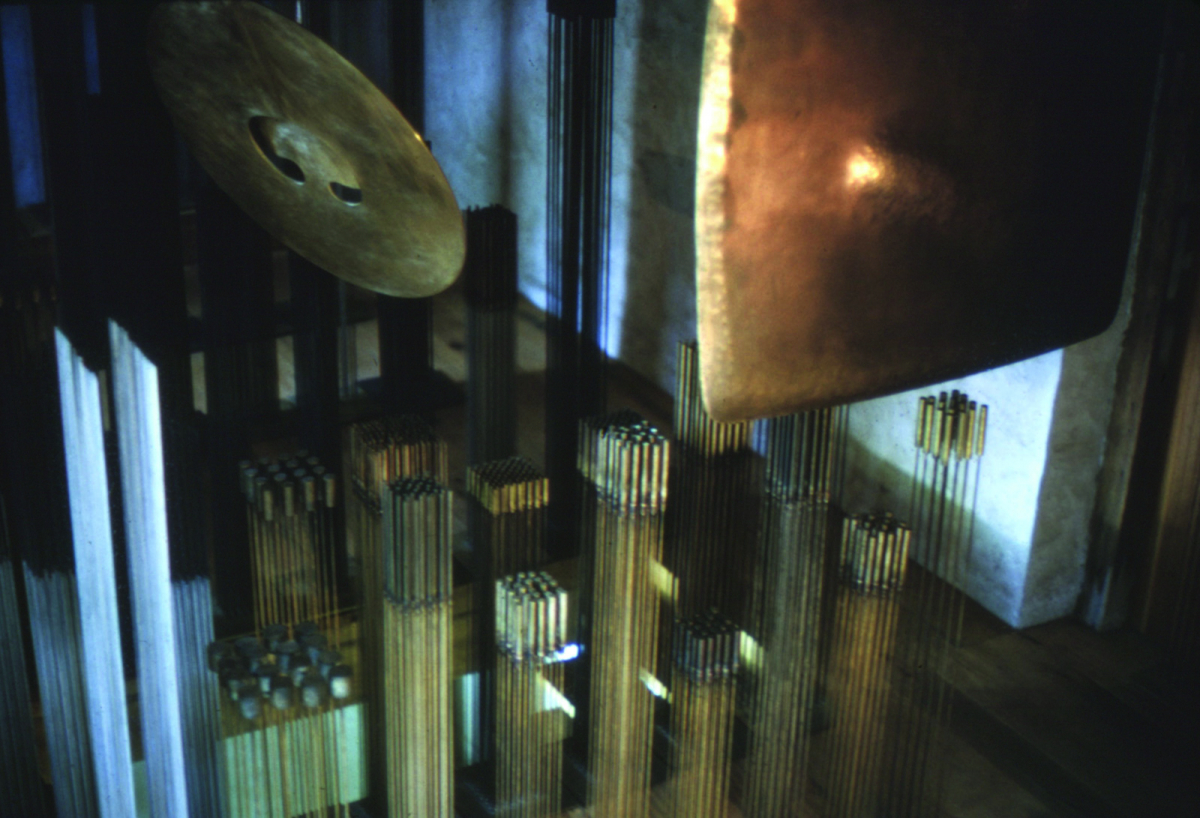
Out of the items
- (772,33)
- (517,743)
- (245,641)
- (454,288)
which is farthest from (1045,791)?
(454,288)

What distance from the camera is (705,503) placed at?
4457 millimetres

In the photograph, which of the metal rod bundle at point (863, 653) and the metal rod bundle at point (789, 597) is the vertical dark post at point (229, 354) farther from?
the metal rod bundle at point (863, 653)

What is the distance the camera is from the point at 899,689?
5.34m

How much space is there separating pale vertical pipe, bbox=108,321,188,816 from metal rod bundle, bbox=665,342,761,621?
5.48 ft

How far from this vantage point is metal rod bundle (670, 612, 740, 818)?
12.9 feet

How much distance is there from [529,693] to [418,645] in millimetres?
438

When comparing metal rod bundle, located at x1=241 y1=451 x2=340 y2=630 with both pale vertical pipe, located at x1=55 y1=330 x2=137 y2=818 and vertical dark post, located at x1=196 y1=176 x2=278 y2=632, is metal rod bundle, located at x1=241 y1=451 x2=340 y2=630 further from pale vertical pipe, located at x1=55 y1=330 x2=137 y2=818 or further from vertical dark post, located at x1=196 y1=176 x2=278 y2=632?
vertical dark post, located at x1=196 y1=176 x2=278 y2=632

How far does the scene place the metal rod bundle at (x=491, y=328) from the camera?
5.00 m

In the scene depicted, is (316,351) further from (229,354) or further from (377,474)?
(377,474)

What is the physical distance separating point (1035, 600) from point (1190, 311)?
1.41 metres

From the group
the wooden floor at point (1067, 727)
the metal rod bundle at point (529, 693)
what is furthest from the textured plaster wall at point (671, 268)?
the metal rod bundle at point (529, 693)

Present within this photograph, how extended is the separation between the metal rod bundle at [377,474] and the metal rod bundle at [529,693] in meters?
0.37

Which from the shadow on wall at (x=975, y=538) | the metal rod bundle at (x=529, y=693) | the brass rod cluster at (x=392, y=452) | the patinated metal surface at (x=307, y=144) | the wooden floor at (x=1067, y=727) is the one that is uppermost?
the patinated metal surface at (x=307, y=144)

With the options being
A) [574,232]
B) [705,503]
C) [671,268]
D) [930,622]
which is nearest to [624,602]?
[705,503]
